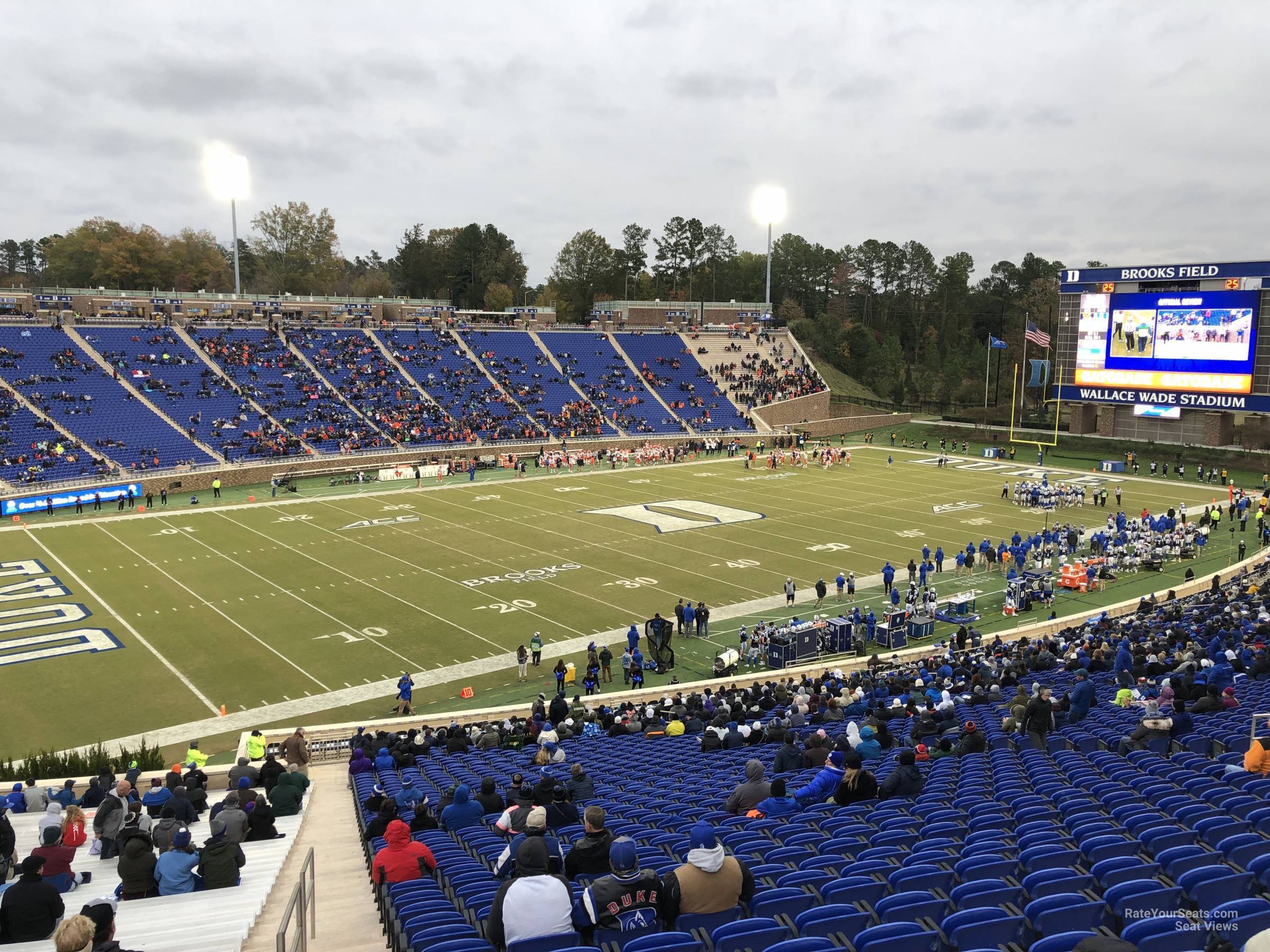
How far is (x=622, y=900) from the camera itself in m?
5.83

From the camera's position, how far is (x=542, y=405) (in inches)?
2616

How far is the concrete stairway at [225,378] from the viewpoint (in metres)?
54.4

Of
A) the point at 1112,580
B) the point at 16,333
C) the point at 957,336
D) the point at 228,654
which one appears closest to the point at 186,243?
the point at 16,333

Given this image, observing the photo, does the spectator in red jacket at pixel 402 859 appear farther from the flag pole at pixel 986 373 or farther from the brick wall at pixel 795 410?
the flag pole at pixel 986 373

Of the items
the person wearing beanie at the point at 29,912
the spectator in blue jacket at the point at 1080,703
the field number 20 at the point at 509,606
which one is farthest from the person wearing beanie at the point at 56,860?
the field number 20 at the point at 509,606

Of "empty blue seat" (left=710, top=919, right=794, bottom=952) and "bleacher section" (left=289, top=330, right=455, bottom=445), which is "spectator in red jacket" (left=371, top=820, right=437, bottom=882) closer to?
"empty blue seat" (left=710, top=919, right=794, bottom=952)

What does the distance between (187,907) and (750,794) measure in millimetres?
5259

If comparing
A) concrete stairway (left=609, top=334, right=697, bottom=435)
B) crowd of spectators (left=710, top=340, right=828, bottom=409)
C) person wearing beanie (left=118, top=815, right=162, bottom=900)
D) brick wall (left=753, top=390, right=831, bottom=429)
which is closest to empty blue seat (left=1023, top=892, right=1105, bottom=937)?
person wearing beanie (left=118, top=815, right=162, bottom=900)

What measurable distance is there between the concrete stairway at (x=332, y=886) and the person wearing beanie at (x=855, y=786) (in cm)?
465

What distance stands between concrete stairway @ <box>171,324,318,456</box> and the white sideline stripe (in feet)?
60.9

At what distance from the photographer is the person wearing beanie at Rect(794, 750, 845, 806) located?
9.82 m

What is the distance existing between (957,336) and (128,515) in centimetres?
9709

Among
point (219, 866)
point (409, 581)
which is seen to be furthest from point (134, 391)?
point (219, 866)

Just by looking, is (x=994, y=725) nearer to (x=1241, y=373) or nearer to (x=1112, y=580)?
(x=1112, y=580)
